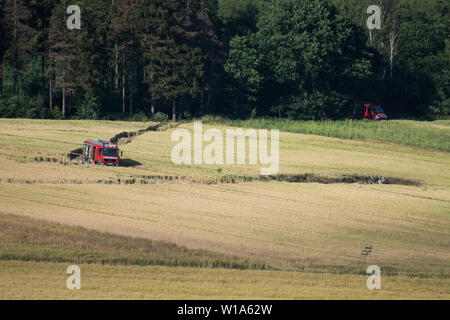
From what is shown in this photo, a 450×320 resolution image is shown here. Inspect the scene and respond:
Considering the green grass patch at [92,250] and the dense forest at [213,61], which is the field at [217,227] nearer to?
the green grass patch at [92,250]

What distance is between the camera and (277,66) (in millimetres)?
106188

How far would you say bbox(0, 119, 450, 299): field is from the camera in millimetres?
28922

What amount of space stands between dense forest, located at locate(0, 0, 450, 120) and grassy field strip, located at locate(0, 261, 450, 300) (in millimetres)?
65598

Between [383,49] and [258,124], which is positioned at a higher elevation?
[383,49]

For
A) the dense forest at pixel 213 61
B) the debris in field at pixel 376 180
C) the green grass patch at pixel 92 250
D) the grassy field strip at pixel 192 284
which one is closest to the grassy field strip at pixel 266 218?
the green grass patch at pixel 92 250

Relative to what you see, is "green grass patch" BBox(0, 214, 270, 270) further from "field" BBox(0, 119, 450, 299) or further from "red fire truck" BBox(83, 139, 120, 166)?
"red fire truck" BBox(83, 139, 120, 166)

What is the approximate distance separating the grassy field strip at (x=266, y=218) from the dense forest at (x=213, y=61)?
48.2 meters

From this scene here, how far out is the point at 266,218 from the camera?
4194cm

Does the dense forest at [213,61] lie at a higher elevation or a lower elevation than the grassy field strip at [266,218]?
higher

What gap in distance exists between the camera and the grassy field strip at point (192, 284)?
27.0 m

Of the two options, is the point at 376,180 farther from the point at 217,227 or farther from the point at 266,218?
the point at 217,227

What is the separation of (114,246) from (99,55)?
208 feet

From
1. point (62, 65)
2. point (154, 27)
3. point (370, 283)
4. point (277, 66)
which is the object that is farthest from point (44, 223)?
point (277, 66)
